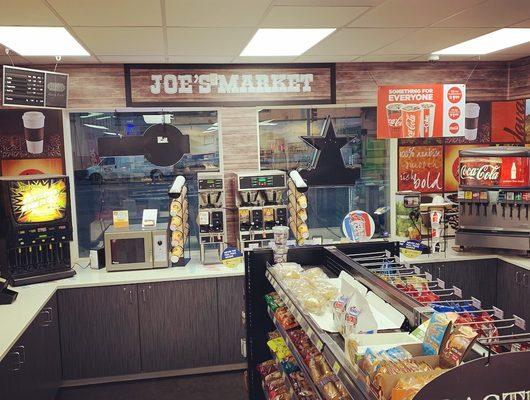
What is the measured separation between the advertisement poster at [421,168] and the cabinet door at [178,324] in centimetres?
272

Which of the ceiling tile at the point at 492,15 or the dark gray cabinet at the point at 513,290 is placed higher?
the ceiling tile at the point at 492,15

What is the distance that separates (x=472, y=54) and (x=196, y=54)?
119 inches

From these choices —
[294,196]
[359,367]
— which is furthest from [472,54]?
[359,367]

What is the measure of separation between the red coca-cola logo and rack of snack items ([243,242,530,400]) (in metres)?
2.34

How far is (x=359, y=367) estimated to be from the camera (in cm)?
179

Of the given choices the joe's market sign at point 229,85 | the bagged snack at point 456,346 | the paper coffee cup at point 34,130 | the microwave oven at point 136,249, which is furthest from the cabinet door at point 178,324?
the bagged snack at point 456,346

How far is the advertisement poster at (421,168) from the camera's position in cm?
620

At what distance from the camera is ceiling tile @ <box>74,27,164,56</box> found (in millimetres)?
3924

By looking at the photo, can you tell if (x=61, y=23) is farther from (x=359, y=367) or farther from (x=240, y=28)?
(x=359, y=367)

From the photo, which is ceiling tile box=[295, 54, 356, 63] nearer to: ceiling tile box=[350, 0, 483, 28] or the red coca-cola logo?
ceiling tile box=[350, 0, 483, 28]

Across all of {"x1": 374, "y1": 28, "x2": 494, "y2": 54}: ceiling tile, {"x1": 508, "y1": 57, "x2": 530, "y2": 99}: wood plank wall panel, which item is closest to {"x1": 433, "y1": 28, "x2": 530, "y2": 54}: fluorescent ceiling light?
{"x1": 374, "y1": 28, "x2": 494, "y2": 54}: ceiling tile

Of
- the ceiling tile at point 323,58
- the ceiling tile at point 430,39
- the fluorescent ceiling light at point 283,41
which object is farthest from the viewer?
the ceiling tile at point 323,58

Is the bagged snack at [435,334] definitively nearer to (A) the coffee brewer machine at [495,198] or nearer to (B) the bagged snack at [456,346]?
(B) the bagged snack at [456,346]

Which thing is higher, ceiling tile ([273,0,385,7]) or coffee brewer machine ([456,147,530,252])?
ceiling tile ([273,0,385,7])
